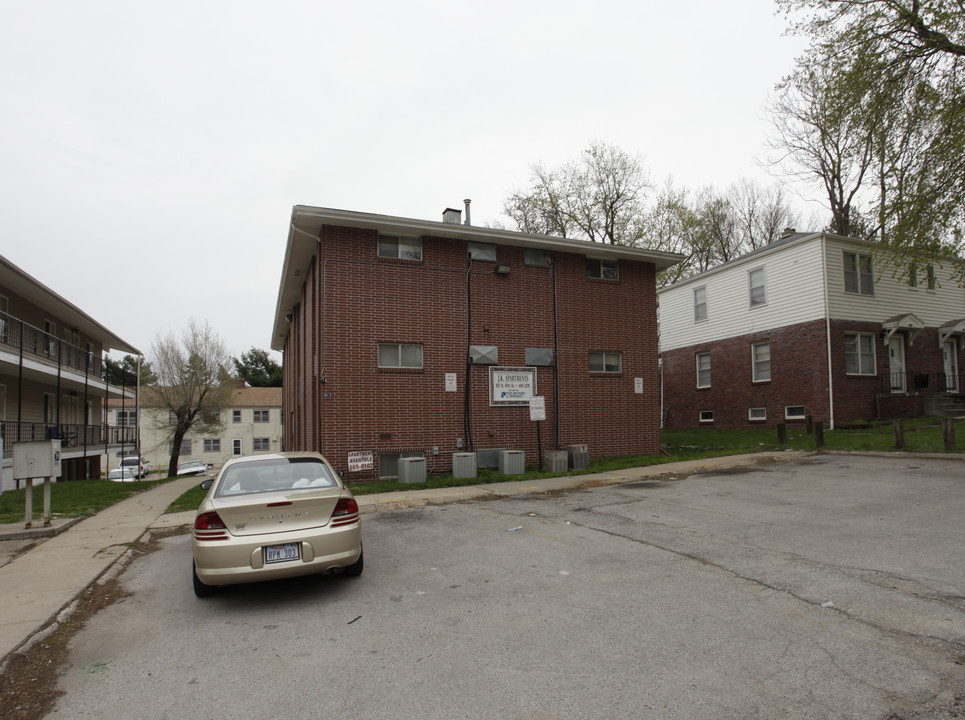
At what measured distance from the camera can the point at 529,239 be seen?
55.8 ft

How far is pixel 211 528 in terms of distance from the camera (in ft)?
19.3

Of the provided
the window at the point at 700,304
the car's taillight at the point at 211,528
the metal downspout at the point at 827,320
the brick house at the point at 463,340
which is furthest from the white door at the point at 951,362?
the car's taillight at the point at 211,528

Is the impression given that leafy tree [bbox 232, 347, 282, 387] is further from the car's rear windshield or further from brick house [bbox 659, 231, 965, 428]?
the car's rear windshield

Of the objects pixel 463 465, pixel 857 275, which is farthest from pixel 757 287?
pixel 463 465

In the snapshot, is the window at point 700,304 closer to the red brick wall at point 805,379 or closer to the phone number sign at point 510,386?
the red brick wall at point 805,379

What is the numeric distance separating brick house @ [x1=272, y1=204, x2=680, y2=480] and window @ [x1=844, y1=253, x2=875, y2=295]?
7.18 meters

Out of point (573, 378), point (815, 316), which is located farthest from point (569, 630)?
point (815, 316)

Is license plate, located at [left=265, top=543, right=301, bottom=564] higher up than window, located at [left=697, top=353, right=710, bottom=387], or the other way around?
window, located at [left=697, top=353, right=710, bottom=387]

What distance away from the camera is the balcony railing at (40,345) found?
1989 centimetres

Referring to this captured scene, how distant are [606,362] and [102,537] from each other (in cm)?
1317

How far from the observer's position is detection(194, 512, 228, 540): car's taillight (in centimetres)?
586

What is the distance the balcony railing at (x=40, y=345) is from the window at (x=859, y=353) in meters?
26.3

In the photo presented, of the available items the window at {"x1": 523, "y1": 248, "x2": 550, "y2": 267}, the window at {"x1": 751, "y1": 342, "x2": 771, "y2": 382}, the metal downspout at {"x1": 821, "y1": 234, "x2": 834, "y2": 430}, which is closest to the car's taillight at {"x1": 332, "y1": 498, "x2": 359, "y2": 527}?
the window at {"x1": 523, "y1": 248, "x2": 550, "y2": 267}

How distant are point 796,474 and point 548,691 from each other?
35.8 ft
